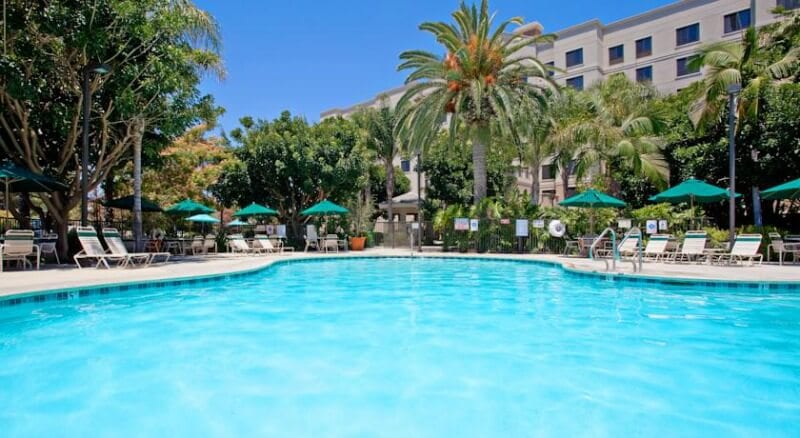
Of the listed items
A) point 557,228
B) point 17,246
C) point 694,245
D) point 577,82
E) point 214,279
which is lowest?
point 214,279

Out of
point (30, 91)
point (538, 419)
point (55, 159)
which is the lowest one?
point (538, 419)

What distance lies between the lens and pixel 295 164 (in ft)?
77.6

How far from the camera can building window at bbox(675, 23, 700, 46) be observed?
34875 millimetres

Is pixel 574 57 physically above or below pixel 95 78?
above

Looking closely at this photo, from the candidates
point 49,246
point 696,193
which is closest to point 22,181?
point 49,246

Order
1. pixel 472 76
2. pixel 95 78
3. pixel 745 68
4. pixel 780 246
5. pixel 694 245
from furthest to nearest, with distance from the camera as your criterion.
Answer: pixel 745 68, pixel 472 76, pixel 95 78, pixel 694 245, pixel 780 246

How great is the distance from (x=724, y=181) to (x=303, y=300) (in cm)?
1966

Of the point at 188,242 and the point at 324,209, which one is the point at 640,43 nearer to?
the point at 324,209

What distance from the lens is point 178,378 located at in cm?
494

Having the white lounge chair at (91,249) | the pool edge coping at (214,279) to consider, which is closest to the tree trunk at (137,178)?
the white lounge chair at (91,249)

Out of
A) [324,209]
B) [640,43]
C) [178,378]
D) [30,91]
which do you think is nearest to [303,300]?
[178,378]

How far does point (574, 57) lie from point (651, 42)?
5742 mm

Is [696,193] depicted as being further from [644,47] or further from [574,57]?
[574,57]

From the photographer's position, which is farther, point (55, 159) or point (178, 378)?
point (55, 159)
